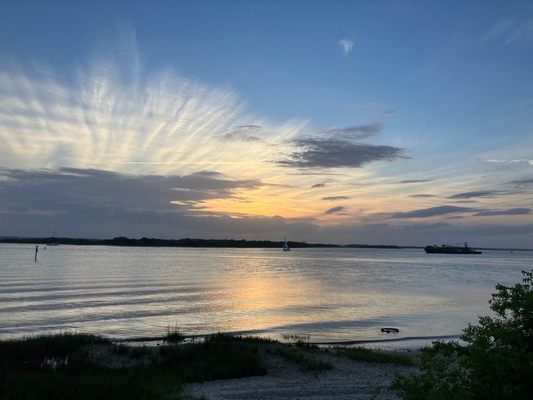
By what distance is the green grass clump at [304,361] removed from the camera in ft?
56.3

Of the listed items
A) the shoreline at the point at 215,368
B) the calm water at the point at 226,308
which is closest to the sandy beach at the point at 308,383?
the shoreline at the point at 215,368

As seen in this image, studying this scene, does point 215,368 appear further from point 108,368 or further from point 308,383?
point 108,368

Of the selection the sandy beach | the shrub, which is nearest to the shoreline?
the sandy beach

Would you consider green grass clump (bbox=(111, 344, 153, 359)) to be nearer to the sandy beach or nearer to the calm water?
the sandy beach

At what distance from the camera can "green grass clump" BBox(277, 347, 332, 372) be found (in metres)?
17.2

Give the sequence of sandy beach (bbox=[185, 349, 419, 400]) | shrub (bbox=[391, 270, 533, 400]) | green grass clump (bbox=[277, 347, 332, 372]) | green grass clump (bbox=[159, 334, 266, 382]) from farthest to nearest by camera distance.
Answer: green grass clump (bbox=[277, 347, 332, 372]), green grass clump (bbox=[159, 334, 266, 382]), sandy beach (bbox=[185, 349, 419, 400]), shrub (bbox=[391, 270, 533, 400])

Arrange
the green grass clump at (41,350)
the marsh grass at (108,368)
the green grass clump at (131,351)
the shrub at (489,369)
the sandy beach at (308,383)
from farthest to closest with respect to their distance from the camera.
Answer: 1. the green grass clump at (131,351)
2. the green grass clump at (41,350)
3. the sandy beach at (308,383)
4. the marsh grass at (108,368)
5. the shrub at (489,369)

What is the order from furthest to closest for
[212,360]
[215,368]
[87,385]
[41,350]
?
[41,350] → [212,360] → [215,368] → [87,385]

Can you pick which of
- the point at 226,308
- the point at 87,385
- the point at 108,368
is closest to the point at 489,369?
the point at 87,385

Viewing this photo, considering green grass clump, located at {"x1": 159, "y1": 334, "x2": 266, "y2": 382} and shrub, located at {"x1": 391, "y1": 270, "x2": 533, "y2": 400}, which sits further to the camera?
green grass clump, located at {"x1": 159, "y1": 334, "x2": 266, "y2": 382}

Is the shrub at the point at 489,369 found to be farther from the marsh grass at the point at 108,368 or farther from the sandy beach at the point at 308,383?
the marsh grass at the point at 108,368

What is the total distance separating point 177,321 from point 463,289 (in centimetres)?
4115

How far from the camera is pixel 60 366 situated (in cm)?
1544

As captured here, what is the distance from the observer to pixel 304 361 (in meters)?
17.5
